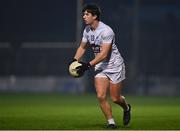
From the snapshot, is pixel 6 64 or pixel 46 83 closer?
pixel 46 83

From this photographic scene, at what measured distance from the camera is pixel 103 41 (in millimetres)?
13109

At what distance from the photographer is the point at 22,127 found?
537 inches

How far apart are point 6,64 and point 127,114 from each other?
2438 centimetres

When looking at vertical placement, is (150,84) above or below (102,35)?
below

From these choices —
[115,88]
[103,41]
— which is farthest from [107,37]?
[115,88]

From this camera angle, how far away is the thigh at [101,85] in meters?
13.2

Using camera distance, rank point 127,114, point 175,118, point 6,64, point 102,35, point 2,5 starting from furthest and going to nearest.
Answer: point 2,5 → point 6,64 → point 175,118 → point 127,114 → point 102,35

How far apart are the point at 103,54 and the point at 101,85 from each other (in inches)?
23.8

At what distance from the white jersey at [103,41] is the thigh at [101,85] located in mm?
200

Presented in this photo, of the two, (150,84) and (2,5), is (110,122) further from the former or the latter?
(2,5)

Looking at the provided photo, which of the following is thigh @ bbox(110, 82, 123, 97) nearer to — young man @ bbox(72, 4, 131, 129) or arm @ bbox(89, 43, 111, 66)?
young man @ bbox(72, 4, 131, 129)

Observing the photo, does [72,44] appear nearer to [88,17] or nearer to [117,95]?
[117,95]

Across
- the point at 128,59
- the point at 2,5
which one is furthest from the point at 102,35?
the point at 2,5

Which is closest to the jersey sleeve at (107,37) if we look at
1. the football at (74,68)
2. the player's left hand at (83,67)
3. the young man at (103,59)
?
the young man at (103,59)
